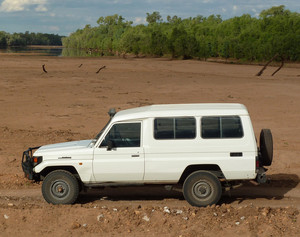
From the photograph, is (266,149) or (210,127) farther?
(266,149)

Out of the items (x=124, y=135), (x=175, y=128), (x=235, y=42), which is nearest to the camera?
(x=175, y=128)

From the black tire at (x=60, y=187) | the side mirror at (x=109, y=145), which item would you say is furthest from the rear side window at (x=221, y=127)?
the black tire at (x=60, y=187)

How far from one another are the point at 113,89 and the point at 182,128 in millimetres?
26159

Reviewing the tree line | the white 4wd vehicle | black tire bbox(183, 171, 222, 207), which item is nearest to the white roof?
the white 4wd vehicle

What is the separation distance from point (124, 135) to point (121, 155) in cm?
43

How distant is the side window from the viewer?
395 inches

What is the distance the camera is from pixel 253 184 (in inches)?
487

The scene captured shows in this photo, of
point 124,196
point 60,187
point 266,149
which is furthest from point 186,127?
point 60,187

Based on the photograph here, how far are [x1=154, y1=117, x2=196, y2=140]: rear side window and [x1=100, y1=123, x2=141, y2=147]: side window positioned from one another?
406mm

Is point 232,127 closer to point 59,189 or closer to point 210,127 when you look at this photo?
point 210,127

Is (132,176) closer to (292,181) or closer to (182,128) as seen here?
(182,128)

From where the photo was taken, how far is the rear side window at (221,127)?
980 centimetres

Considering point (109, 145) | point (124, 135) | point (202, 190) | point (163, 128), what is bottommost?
point (202, 190)

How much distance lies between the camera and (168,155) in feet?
32.7
